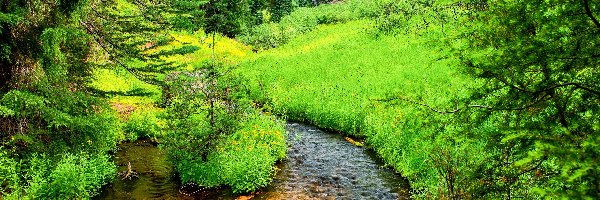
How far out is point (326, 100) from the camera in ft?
66.9

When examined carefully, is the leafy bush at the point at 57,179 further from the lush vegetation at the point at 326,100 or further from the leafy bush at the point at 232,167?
the leafy bush at the point at 232,167

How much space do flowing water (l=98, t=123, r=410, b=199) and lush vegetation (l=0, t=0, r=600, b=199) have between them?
1.40 feet

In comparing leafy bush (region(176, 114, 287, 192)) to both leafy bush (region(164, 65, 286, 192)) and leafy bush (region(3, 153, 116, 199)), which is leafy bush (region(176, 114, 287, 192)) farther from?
leafy bush (region(3, 153, 116, 199))

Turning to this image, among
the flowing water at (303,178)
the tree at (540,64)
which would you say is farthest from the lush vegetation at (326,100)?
the flowing water at (303,178)

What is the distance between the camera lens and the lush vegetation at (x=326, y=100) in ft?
15.3

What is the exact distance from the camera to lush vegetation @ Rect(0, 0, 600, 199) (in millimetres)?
4656

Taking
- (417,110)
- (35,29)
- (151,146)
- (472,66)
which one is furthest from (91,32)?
(472,66)

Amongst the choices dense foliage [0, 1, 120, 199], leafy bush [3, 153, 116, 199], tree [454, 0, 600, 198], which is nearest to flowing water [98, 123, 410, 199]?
leafy bush [3, 153, 116, 199]

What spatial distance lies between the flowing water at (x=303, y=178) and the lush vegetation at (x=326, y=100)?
1.40 ft

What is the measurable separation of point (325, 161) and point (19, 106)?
8.73 metres

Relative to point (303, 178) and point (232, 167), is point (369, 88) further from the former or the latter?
point (232, 167)

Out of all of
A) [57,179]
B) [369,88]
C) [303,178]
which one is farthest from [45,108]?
[369,88]

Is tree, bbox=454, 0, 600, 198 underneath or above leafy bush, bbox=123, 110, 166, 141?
above

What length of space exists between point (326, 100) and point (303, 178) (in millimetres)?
7667
